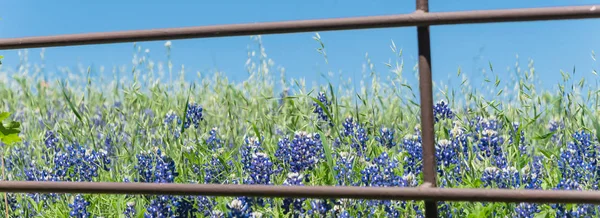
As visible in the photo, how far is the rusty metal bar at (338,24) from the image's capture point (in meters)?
1.88

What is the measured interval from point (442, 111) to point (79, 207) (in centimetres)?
134

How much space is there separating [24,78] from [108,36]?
3.55 m

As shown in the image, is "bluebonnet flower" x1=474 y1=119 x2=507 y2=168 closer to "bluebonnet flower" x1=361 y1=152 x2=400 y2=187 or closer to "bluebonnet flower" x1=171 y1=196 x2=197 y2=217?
"bluebonnet flower" x1=361 y1=152 x2=400 y2=187

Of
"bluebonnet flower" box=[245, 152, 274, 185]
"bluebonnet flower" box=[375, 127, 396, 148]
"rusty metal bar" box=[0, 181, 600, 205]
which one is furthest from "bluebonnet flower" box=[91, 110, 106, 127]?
"rusty metal bar" box=[0, 181, 600, 205]

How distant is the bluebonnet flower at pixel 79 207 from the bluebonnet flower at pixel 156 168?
24 centimetres

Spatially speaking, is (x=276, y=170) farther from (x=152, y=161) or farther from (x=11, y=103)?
(x=11, y=103)

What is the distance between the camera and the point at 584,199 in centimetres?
188

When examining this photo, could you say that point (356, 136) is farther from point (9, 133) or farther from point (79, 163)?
point (9, 133)

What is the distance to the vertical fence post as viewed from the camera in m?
1.94

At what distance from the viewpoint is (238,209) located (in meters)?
2.62

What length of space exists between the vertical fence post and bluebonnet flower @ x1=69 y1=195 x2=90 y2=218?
4.70 ft

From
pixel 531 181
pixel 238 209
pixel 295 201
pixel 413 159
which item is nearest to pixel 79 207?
pixel 238 209

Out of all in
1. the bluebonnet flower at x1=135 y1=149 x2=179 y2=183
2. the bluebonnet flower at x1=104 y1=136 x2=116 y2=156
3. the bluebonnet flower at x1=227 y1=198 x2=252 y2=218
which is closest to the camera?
the bluebonnet flower at x1=227 y1=198 x2=252 y2=218

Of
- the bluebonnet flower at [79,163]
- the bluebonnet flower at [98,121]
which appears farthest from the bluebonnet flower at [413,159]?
the bluebonnet flower at [98,121]
